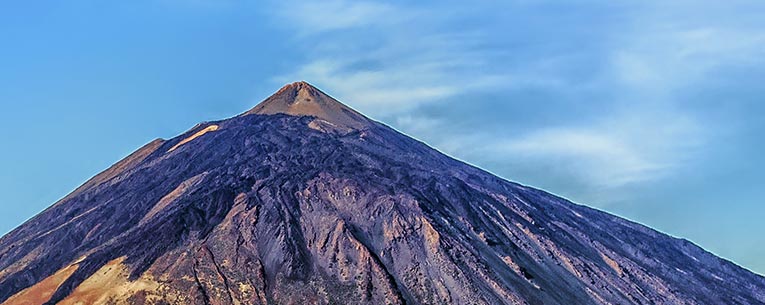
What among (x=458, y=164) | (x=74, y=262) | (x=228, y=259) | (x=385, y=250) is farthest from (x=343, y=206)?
(x=458, y=164)

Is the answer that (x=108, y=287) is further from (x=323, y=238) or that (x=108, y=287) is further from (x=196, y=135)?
(x=196, y=135)

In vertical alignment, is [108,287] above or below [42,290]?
below

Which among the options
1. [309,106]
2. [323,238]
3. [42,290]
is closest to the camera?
[42,290]

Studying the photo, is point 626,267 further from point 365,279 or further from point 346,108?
point 346,108

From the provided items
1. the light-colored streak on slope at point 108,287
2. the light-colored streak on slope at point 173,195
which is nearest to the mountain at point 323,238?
the light-colored streak on slope at point 108,287

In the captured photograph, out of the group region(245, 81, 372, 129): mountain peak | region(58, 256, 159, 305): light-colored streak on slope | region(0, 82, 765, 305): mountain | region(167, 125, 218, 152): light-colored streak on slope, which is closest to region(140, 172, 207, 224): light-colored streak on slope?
region(0, 82, 765, 305): mountain

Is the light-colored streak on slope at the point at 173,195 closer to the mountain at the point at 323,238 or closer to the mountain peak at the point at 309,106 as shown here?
the mountain at the point at 323,238

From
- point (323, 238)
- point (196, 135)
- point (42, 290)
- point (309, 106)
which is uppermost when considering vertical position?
point (309, 106)

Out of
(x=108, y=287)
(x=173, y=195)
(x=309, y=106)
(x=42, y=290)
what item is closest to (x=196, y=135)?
(x=309, y=106)
